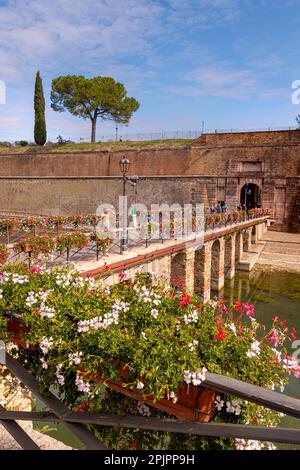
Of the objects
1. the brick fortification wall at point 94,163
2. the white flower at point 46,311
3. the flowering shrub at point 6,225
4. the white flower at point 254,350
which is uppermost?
the brick fortification wall at point 94,163

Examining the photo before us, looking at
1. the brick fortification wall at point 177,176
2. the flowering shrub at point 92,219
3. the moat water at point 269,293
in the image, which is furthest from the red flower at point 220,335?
the brick fortification wall at point 177,176

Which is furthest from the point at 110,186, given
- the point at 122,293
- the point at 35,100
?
the point at 122,293

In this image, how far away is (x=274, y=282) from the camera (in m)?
17.7

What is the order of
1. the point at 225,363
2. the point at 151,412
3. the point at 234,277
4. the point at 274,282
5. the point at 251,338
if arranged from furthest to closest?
the point at 234,277 → the point at 274,282 → the point at 151,412 → the point at 251,338 → the point at 225,363

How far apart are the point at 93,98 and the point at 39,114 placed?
6.63m

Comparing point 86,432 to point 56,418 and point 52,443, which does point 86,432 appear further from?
point 52,443

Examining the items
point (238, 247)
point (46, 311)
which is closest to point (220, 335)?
point (46, 311)

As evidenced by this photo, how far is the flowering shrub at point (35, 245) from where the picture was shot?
279 inches

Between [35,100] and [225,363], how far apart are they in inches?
1602

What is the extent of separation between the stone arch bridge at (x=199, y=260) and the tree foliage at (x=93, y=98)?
79.3ft

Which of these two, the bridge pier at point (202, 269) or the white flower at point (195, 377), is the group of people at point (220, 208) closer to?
the bridge pier at point (202, 269)

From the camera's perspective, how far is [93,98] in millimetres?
40688

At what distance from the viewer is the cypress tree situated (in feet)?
122
